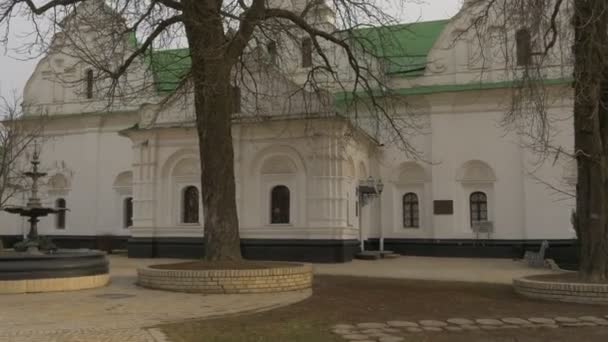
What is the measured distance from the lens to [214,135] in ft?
53.4

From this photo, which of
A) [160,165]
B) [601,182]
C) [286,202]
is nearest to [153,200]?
[160,165]

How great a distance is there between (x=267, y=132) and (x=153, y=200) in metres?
5.84

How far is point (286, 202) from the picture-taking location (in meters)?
26.7

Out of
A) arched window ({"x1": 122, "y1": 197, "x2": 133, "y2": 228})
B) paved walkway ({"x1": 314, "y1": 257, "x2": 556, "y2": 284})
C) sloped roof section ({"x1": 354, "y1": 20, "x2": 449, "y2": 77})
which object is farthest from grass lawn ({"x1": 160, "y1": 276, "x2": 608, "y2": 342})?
arched window ({"x1": 122, "y1": 197, "x2": 133, "y2": 228})

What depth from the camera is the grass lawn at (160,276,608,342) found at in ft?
30.7

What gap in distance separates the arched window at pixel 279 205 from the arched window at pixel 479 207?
30.1ft

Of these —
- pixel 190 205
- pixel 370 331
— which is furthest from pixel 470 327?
pixel 190 205

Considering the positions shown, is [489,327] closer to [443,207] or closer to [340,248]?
[340,248]

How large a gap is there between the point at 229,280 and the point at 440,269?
10.4 m

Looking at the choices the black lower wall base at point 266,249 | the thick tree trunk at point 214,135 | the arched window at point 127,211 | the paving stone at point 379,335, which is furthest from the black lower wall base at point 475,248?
the paving stone at point 379,335

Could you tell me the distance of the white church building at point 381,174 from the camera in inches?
1009

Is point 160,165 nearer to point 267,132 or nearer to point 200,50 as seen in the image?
point 267,132

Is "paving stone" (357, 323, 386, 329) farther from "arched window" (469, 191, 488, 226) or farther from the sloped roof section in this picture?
"arched window" (469, 191, 488, 226)

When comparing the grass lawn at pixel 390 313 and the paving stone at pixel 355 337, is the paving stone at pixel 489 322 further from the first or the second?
the paving stone at pixel 355 337
